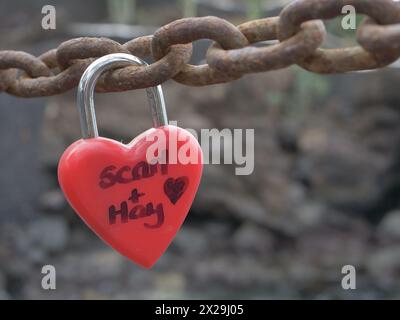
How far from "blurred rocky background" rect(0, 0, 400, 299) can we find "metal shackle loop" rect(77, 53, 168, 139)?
2.74m

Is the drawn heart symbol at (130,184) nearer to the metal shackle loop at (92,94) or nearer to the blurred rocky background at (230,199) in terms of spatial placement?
the metal shackle loop at (92,94)

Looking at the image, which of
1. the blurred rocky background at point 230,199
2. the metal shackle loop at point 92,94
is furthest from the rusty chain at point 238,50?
the blurred rocky background at point 230,199

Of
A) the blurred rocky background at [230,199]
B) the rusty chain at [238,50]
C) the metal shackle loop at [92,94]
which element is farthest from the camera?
the blurred rocky background at [230,199]

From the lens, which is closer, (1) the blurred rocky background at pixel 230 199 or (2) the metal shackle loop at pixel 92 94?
(2) the metal shackle loop at pixel 92 94

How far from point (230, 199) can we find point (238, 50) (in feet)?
11.0

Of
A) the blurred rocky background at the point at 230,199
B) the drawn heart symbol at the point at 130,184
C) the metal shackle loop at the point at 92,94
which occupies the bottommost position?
the drawn heart symbol at the point at 130,184

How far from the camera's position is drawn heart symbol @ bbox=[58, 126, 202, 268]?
58cm

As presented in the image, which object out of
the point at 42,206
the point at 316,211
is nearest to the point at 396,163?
the point at 316,211

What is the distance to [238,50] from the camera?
0.50 metres

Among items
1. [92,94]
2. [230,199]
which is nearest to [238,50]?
[92,94]

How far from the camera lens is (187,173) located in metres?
0.60

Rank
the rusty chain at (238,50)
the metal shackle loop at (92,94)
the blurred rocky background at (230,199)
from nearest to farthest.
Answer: the rusty chain at (238,50) < the metal shackle loop at (92,94) < the blurred rocky background at (230,199)

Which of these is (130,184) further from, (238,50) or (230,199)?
(230,199)

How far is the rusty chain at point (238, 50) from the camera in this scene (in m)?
0.45
